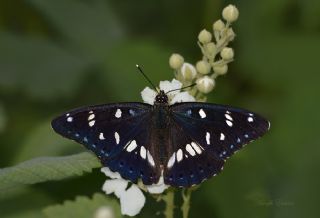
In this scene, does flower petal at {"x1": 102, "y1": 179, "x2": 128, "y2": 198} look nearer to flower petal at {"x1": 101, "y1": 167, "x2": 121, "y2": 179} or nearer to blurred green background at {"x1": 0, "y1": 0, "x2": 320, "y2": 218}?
flower petal at {"x1": 101, "y1": 167, "x2": 121, "y2": 179}

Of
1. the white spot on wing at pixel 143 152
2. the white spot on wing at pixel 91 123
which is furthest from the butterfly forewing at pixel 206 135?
the white spot on wing at pixel 91 123

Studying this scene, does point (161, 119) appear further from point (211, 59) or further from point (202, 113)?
point (211, 59)

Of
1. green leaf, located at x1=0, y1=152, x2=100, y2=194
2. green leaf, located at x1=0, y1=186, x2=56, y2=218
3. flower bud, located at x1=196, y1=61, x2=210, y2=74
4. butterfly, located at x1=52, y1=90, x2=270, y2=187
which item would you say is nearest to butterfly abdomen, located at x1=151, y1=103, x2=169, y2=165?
butterfly, located at x1=52, y1=90, x2=270, y2=187

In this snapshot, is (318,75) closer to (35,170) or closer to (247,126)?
(247,126)

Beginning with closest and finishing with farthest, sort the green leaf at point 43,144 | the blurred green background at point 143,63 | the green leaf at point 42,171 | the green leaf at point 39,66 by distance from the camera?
1. the green leaf at point 42,171
2. the green leaf at point 43,144
3. the blurred green background at point 143,63
4. the green leaf at point 39,66

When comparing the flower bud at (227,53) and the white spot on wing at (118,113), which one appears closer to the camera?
the flower bud at (227,53)

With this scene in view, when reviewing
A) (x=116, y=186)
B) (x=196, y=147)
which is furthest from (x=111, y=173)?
(x=196, y=147)

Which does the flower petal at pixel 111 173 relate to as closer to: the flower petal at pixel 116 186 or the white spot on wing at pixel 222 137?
the flower petal at pixel 116 186
